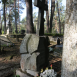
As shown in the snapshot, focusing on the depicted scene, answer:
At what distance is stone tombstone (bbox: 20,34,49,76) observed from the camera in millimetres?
2586

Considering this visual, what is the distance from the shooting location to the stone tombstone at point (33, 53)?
2586 mm

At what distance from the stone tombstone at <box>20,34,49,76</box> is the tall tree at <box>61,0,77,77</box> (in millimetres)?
1395

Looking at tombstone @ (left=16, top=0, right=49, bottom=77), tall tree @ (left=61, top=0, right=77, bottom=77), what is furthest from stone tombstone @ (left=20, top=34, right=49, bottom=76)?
tall tree @ (left=61, top=0, right=77, bottom=77)

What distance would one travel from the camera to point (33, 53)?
8.61 ft

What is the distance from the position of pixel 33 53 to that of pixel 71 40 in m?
1.62

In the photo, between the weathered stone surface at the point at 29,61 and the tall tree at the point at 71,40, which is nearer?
the tall tree at the point at 71,40

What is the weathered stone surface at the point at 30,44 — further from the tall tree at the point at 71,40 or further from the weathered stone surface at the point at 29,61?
the tall tree at the point at 71,40

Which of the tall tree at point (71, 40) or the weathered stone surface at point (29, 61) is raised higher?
the tall tree at point (71, 40)

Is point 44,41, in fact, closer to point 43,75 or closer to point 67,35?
point 43,75

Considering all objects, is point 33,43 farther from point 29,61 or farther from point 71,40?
point 71,40

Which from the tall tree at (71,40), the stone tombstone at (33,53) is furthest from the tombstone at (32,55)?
→ the tall tree at (71,40)

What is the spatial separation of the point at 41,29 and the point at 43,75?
1590 millimetres

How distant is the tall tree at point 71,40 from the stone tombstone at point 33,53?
1395 millimetres

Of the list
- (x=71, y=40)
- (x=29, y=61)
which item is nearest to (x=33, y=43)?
(x=29, y=61)
